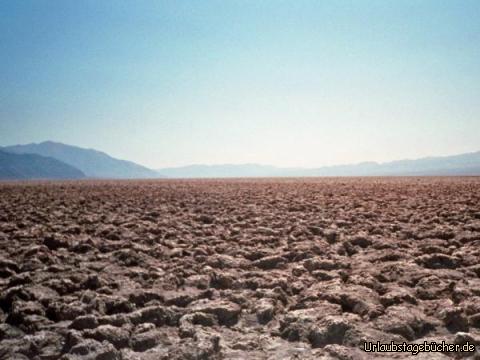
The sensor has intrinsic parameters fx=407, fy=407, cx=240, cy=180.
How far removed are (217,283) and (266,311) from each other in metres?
0.88

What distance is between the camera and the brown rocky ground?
258 centimetres

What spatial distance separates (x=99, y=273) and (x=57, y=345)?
1.74m

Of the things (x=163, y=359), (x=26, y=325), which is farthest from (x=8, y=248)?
(x=163, y=359)

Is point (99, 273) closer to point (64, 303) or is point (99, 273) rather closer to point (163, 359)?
point (64, 303)

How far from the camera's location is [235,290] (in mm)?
3641

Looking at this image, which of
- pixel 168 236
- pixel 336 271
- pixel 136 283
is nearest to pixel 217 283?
pixel 136 283

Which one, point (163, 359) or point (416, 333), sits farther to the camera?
point (416, 333)

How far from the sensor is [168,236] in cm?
621

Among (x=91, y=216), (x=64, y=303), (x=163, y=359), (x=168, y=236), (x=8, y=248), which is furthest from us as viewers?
(x=91, y=216)

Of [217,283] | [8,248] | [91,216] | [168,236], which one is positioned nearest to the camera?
[217,283]

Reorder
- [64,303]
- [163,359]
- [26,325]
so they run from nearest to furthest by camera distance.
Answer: [163,359], [26,325], [64,303]

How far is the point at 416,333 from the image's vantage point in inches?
105

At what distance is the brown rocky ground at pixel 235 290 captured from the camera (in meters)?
2.58

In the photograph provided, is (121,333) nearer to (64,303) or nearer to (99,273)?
(64,303)
